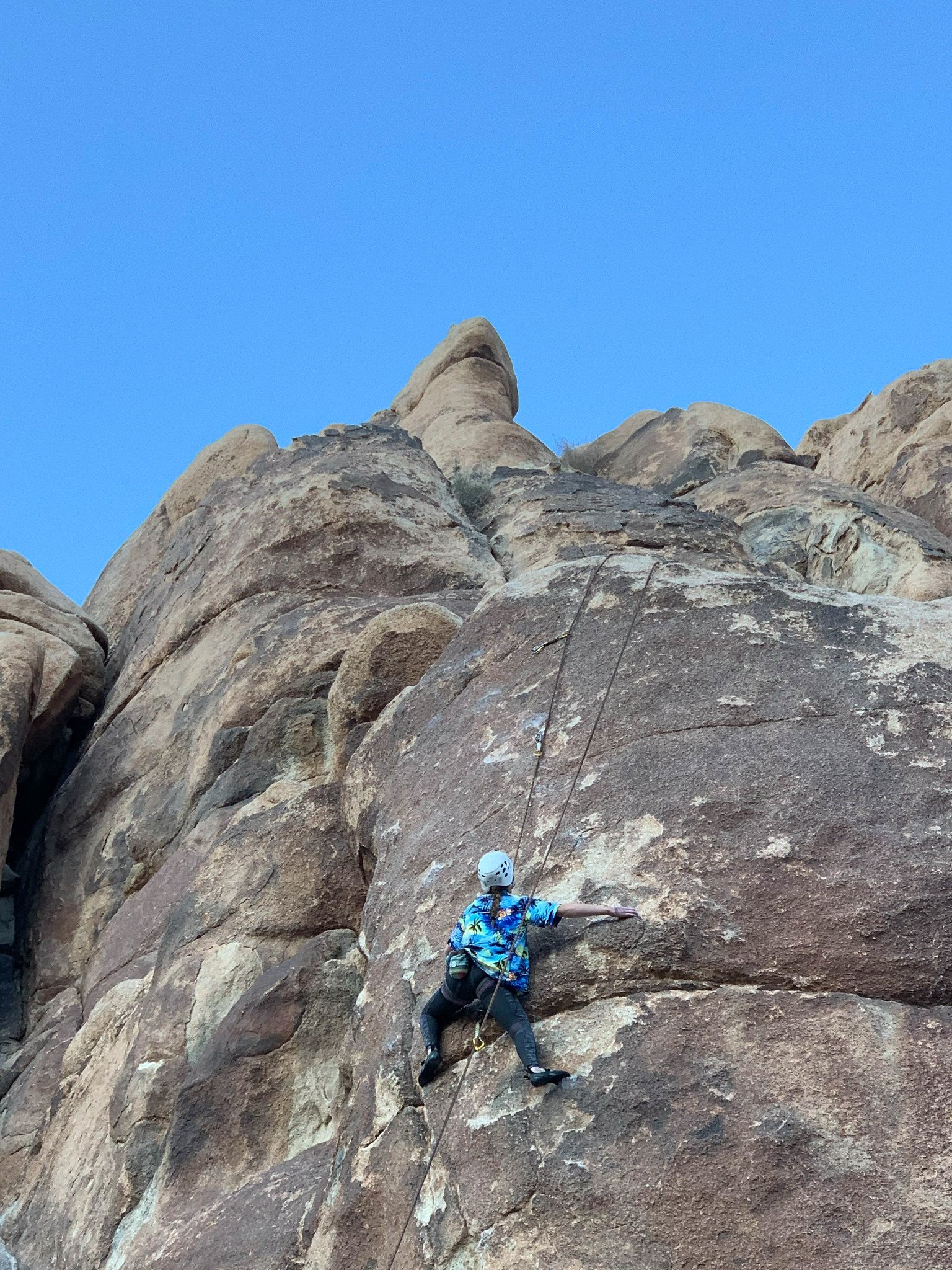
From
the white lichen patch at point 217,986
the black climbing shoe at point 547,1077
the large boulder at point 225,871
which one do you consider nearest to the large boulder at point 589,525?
the large boulder at point 225,871

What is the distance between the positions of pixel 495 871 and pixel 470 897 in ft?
2.53

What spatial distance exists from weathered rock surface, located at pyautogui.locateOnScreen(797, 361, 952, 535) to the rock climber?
48.3 feet

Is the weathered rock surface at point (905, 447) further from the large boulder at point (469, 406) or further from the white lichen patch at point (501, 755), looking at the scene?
the white lichen patch at point (501, 755)

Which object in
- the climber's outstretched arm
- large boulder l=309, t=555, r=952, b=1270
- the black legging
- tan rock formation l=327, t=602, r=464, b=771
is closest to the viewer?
large boulder l=309, t=555, r=952, b=1270

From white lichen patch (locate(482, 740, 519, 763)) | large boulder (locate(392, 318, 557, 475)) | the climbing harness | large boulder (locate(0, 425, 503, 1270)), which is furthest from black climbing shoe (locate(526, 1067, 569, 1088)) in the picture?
large boulder (locate(392, 318, 557, 475))

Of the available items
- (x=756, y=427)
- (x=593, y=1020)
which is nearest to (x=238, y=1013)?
(x=593, y=1020)

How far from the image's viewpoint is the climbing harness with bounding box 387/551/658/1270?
6215 mm

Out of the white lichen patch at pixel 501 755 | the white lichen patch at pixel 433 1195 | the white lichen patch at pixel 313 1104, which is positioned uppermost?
the white lichen patch at pixel 501 755

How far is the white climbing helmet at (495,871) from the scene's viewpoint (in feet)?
22.1

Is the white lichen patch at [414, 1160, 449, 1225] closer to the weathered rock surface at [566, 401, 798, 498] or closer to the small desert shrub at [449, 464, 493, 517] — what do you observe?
the small desert shrub at [449, 464, 493, 517]

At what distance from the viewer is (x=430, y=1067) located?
6547 mm

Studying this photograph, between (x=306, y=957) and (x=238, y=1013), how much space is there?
0.59 m

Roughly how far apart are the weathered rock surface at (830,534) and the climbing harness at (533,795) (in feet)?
19.8

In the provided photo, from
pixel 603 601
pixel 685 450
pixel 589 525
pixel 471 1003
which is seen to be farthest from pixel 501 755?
pixel 685 450
